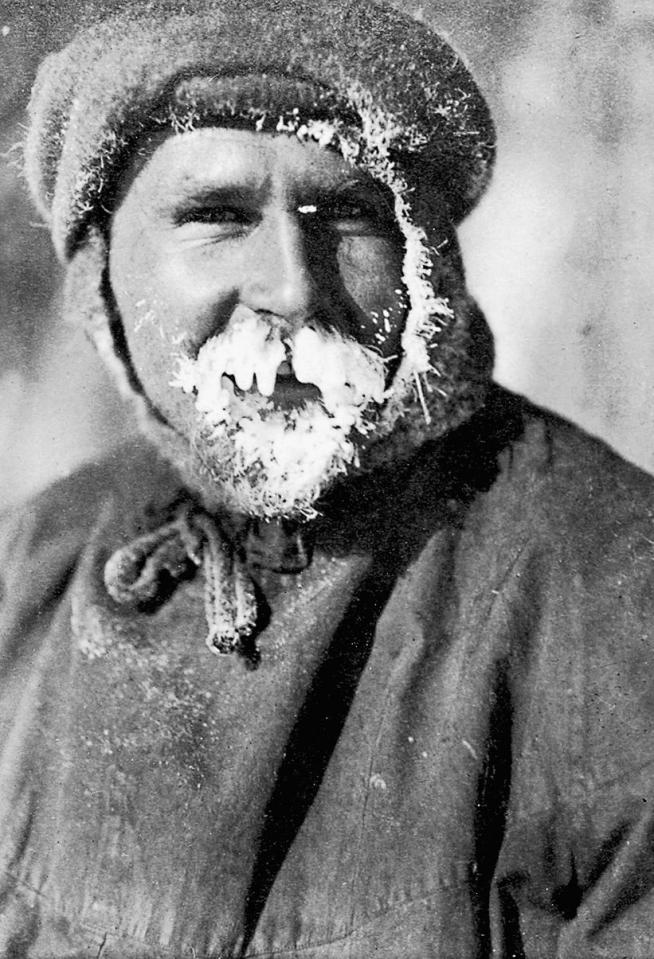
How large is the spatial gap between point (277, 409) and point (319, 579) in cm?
25

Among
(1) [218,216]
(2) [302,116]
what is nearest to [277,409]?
(1) [218,216]

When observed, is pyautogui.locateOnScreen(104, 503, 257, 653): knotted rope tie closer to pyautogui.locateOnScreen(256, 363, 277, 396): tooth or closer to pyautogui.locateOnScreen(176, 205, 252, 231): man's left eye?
pyautogui.locateOnScreen(256, 363, 277, 396): tooth

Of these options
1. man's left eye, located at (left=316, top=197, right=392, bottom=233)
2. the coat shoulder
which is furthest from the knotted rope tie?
man's left eye, located at (left=316, top=197, right=392, bottom=233)

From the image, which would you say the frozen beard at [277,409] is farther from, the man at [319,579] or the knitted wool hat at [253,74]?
the knitted wool hat at [253,74]

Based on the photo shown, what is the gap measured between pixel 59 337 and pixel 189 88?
0.53 m

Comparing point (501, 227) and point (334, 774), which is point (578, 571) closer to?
point (334, 774)

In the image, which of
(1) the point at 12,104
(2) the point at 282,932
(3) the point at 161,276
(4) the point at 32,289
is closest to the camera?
(2) the point at 282,932

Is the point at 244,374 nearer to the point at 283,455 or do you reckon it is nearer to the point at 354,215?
the point at 283,455

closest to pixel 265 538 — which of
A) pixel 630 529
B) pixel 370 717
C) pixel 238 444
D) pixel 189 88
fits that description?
pixel 238 444

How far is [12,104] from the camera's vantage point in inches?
60.3

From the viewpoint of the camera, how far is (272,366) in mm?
1306

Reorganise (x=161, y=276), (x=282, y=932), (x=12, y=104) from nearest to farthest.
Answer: (x=282, y=932), (x=161, y=276), (x=12, y=104)

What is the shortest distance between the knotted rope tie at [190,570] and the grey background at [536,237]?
260mm

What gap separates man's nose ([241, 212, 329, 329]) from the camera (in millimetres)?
1304
